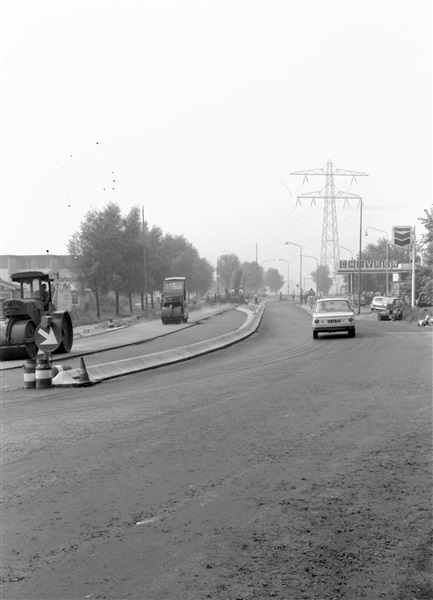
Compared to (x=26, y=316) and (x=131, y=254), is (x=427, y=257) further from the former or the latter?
(x=26, y=316)

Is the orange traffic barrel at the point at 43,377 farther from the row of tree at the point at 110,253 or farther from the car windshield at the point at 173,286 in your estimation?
the row of tree at the point at 110,253

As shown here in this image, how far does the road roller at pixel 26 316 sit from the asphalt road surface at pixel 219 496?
31.8ft

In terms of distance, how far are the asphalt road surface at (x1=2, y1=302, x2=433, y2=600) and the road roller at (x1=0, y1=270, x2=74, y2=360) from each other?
31.8ft

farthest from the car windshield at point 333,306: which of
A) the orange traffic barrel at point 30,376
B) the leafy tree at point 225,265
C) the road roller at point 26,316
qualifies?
the leafy tree at point 225,265

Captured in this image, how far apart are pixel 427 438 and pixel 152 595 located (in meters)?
5.41

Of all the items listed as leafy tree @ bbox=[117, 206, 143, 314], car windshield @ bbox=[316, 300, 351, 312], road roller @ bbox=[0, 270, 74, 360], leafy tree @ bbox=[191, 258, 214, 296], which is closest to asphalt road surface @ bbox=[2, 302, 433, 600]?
road roller @ bbox=[0, 270, 74, 360]

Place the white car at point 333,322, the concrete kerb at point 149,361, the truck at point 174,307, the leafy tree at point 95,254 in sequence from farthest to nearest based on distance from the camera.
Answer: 1. the leafy tree at point 95,254
2. the truck at point 174,307
3. the white car at point 333,322
4. the concrete kerb at point 149,361

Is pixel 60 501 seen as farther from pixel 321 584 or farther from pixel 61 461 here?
pixel 321 584

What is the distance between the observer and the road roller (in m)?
22.4

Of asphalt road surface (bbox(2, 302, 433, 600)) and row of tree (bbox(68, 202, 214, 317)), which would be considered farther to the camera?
row of tree (bbox(68, 202, 214, 317))

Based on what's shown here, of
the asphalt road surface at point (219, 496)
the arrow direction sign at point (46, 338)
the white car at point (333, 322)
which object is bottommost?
the asphalt road surface at point (219, 496)

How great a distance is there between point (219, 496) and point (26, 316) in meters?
17.9

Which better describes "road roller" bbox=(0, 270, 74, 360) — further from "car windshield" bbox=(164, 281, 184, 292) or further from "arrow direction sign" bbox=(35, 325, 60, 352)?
"car windshield" bbox=(164, 281, 184, 292)

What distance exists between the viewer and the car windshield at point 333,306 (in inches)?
1165
